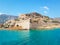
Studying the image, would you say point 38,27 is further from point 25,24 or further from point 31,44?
point 31,44

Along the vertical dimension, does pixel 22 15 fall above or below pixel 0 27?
above

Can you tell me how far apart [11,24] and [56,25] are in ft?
127

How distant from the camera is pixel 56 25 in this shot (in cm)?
13512

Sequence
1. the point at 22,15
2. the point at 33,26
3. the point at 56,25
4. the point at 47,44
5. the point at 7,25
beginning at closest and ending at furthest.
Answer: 1. the point at 47,44
2. the point at 33,26
3. the point at 7,25
4. the point at 22,15
5. the point at 56,25

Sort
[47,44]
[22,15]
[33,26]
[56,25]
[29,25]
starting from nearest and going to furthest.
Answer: [47,44] → [29,25] → [33,26] → [22,15] → [56,25]

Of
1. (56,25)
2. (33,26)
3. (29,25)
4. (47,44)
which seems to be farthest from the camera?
(56,25)

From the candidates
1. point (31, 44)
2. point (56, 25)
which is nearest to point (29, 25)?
point (56, 25)

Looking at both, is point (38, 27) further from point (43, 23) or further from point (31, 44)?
point (31, 44)

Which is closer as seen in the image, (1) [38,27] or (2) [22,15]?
(1) [38,27]

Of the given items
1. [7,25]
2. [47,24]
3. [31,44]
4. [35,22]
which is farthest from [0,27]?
[31,44]

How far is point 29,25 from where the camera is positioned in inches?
3979

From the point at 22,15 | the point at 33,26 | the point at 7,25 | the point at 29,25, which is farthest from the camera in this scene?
the point at 22,15

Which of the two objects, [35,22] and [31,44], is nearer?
[31,44]

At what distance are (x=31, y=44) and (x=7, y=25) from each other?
257 ft
